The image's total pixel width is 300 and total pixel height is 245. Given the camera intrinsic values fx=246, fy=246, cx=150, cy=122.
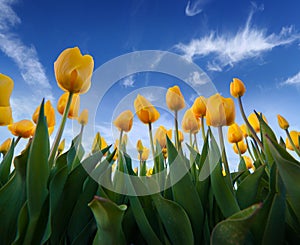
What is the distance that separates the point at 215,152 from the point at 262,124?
0.20 m

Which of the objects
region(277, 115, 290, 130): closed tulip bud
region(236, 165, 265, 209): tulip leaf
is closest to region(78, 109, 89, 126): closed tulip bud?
region(236, 165, 265, 209): tulip leaf

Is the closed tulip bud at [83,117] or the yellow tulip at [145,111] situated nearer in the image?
the closed tulip bud at [83,117]

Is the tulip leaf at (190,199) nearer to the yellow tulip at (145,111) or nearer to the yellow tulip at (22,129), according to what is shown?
the yellow tulip at (145,111)

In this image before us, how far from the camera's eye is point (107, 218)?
37cm

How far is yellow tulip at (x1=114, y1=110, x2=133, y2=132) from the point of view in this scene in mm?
864

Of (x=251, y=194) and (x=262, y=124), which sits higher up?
(x=262, y=124)

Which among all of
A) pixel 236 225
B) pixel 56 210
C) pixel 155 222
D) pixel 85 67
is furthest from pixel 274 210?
pixel 85 67

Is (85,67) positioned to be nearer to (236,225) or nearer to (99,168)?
(99,168)

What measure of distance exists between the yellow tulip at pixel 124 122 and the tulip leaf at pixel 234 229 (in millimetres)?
537

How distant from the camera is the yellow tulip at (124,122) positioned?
86 centimetres

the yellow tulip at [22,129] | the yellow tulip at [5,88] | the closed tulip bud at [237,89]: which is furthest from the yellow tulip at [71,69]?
the closed tulip bud at [237,89]

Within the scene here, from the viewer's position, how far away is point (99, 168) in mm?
552

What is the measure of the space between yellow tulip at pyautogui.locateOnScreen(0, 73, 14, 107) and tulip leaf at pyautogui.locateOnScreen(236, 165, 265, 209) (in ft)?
1.97

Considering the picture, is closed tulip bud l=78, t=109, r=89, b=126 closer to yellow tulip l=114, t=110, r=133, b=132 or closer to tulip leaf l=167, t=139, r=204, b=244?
yellow tulip l=114, t=110, r=133, b=132
